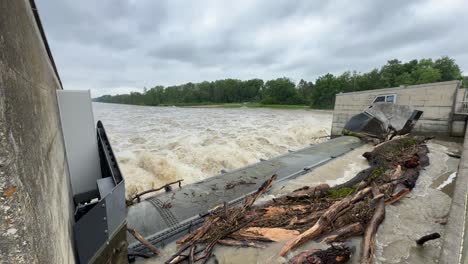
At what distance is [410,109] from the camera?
1048 centimetres

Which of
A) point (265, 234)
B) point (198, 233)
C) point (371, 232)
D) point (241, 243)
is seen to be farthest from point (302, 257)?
point (198, 233)

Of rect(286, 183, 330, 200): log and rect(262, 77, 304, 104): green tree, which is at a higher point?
rect(262, 77, 304, 104): green tree

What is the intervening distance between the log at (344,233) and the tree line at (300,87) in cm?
5372

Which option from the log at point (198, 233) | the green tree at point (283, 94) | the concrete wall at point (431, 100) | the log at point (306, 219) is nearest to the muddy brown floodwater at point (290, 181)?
the log at point (198, 233)

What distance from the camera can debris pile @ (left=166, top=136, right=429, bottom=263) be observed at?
2740mm

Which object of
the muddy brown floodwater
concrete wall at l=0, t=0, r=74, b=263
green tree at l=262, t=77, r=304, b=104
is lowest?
the muddy brown floodwater

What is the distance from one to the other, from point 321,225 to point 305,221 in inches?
11.5

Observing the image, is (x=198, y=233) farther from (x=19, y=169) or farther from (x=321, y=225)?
(x=19, y=169)

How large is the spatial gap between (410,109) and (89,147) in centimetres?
1301

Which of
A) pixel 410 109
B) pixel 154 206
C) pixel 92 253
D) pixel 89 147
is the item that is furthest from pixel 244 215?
pixel 410 109

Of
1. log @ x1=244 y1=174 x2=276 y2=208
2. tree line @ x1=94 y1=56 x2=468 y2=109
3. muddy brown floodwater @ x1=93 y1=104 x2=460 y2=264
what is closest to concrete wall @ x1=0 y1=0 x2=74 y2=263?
muddy brown floodwater @ x1=93 y1=104 x2=460 y2=264

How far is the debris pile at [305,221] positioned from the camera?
2.74 meters

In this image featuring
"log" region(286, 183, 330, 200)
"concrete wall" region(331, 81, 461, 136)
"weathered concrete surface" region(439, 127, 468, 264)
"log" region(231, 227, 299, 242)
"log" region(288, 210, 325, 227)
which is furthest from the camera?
"concrete wall" region(331, 81, 461, 136)

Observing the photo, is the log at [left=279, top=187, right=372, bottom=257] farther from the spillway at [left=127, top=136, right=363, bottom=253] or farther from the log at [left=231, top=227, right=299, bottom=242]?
the spillway at [left=127, top=136, right=363, bottom=253]
